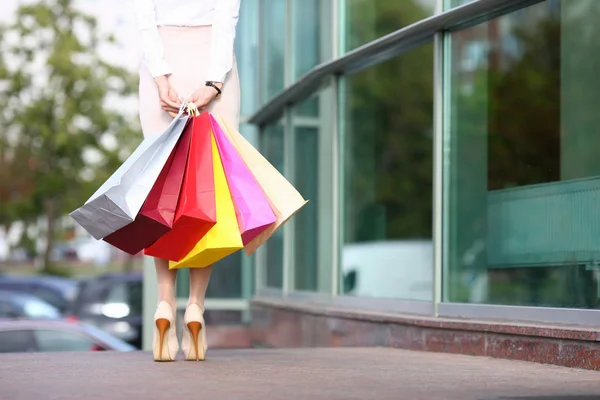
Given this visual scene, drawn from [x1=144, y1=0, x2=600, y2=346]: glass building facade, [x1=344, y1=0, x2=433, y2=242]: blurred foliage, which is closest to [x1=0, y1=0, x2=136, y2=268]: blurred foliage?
[x1=344, y1=0, x2=433, y2=242]: blurred foliage

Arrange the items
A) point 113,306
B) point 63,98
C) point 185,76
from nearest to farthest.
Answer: point 185,76
point 113,306
point 63,98

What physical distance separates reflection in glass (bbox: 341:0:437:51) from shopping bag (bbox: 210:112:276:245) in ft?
12.6

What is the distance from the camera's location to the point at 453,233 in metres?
8.37

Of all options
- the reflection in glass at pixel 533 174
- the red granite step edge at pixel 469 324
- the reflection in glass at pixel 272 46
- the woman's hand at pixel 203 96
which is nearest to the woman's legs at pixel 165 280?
the woman's hand at pixel 203 96

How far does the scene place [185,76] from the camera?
625 cm

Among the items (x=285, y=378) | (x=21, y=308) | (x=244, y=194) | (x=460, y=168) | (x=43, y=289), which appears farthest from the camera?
(x=43, y=289)

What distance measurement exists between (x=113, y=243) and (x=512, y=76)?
6.89 meters

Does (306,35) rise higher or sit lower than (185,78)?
higher

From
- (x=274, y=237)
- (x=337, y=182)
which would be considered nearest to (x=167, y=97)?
(x=337, y=182)

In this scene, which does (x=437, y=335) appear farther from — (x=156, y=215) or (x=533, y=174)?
(x=156, y=215)

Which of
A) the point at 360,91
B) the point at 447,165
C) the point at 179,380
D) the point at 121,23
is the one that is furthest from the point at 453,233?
the point at 121,23

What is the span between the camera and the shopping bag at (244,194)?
5766 mm

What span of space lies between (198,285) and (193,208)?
572 millimetres

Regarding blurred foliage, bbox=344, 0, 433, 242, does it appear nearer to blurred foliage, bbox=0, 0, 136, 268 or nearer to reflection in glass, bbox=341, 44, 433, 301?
reflection in glass, bbox=341, 44, 433, 301
